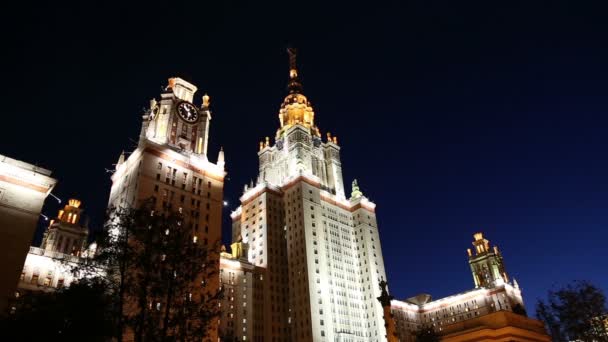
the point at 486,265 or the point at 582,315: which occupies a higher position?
the point at 486,265

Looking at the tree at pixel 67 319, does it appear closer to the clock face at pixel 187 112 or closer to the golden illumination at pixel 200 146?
the golden illumination at pixel 200 146

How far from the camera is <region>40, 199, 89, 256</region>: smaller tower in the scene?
109 m

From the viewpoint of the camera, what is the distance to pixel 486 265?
154 metres

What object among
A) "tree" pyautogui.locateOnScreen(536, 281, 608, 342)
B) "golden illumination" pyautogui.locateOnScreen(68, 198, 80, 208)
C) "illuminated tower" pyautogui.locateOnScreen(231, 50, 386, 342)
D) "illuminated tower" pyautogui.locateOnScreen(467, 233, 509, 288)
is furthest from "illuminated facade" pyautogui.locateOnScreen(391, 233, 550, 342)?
"golden illumination" pyautogui.locateOnScreen(68, 198, 80, 208)

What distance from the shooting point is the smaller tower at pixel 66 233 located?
4284 inches

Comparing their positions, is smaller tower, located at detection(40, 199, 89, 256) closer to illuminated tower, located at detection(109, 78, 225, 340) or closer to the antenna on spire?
illuminated tower, located at detection(109, 78, 225, 340)

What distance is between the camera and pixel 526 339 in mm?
60000

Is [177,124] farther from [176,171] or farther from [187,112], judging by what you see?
[176,171]

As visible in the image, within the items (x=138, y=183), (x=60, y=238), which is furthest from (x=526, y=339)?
(x=60, y=238)

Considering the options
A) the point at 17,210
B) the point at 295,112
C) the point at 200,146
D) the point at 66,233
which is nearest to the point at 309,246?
the point at 200,146

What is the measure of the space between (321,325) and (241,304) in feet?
62.9

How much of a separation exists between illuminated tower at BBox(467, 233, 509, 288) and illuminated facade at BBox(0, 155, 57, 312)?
135 metres

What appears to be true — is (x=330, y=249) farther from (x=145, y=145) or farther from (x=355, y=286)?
(x=145, y=145)

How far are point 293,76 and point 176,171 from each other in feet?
314
